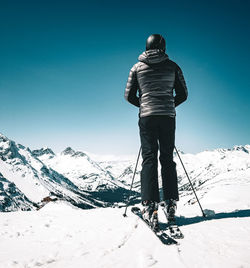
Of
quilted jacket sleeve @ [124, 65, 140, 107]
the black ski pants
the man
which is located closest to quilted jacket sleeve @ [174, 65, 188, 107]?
the man

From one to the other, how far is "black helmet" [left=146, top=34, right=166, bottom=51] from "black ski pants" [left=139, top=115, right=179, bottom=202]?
162 cm

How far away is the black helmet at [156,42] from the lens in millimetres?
4578

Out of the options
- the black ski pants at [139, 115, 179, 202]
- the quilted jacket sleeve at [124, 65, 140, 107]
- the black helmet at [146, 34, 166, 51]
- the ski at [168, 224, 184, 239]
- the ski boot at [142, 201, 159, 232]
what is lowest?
the ski at [168, 224, 184, 239]

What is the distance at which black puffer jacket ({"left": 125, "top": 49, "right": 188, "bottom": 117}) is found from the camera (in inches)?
173

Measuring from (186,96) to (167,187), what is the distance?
7.40ft

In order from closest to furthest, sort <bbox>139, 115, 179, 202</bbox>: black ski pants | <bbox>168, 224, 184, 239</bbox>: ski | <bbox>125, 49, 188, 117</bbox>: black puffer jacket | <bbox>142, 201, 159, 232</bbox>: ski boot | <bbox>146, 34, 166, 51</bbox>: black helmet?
<bbox>168, 224, 184, 239</bbox>: ski → <bbox>142, 201, 159, 232</bbox>: ski boot → <bbox>139, 115, 179, 202</bbox>: black ski pants → <bbox>125, 49, 188, 117</bbox>: black puffer jacket → <bbox>146, 34, 166, 51</bbox>: black helmet

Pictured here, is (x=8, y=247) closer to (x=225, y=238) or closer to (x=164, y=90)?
→ (x=225, y=238)

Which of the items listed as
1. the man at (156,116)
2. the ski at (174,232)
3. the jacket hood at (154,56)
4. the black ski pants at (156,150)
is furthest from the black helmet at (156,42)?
the ski at (174,232)

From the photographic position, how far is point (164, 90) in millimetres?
4477

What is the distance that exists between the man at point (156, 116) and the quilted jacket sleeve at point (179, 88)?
6 centimetres

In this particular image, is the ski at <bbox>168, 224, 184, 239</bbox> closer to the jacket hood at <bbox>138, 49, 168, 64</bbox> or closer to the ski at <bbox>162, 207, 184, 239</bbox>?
the ski at <bbox>162, 207, 184, 239</bbox>

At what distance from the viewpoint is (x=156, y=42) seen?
4578 mm

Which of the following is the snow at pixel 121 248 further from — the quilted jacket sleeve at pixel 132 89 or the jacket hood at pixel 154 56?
the jacket hood at pixel 154 56

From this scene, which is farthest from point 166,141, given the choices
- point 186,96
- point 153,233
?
point 153,233
